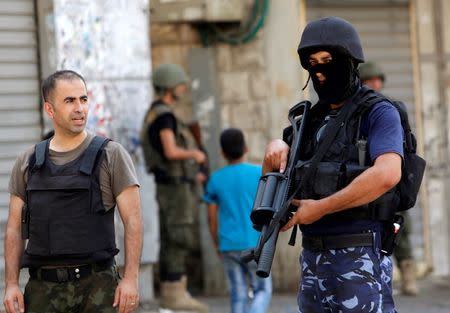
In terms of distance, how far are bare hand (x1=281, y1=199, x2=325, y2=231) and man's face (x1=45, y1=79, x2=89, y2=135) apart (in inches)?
49.5

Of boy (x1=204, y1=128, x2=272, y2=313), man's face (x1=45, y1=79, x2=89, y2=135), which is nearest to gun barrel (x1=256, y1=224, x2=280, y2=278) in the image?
man's face (x1=45, y1=79, x2=89, y2=135)

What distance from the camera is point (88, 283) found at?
498 centimetres

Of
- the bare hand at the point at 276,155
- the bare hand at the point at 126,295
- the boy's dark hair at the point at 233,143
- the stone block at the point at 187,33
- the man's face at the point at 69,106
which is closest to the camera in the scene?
the bare hand at the point at 276,155

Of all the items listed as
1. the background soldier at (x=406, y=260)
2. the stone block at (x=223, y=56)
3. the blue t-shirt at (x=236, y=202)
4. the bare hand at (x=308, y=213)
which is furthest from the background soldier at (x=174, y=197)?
the bare hand at (x=308, y=213)

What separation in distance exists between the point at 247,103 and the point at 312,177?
5.43 meters

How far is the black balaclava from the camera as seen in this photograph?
4.48 meters

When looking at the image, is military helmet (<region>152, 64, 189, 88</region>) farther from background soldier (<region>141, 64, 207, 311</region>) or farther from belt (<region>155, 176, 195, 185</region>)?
belt (<region>155, 176, 195, 185</region>)

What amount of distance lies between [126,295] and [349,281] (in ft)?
3.57

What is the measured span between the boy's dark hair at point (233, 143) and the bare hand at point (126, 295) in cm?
245

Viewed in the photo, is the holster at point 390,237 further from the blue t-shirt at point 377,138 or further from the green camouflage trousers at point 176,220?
the green camouflage trousers at point 176,220

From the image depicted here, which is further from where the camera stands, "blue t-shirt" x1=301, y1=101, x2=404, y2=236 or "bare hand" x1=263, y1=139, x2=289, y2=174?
"bare hand" x1=263, y1=139, x2=289, y2=174

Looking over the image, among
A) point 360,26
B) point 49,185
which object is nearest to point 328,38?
point 49,185

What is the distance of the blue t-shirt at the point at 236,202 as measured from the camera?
7.29 metres

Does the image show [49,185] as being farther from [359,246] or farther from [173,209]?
[173,209]
